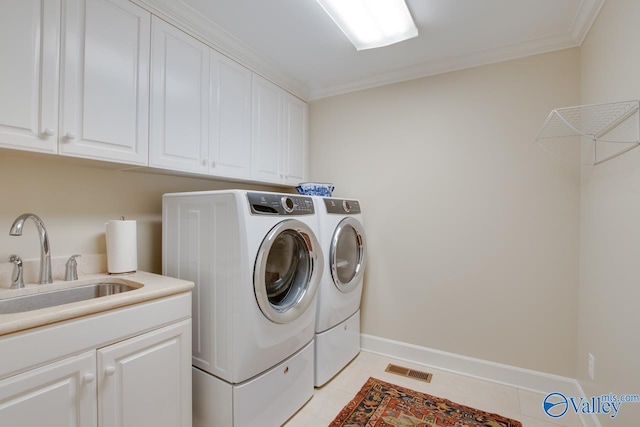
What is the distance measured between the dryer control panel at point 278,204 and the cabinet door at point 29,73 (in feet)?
2.81

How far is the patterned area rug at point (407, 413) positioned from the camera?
67.9 inches

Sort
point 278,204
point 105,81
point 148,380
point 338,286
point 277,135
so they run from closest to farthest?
point 148,380 < point 105,81 < point 278,204 < point 338,286 < point 277,135

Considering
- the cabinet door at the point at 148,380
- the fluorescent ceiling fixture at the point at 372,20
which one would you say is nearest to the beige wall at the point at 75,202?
the cabinet door at the point at 148,380

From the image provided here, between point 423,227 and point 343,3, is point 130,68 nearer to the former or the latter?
point 343,3

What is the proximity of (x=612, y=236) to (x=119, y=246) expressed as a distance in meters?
2.51

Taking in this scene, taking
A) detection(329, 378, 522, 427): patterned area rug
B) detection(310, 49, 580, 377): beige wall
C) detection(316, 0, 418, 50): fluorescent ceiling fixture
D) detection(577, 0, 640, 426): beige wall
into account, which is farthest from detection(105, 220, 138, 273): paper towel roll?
detection(577, 0, 640, 426): beige wall

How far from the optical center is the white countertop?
930mm

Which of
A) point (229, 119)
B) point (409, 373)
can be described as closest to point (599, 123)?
point (409, 373)

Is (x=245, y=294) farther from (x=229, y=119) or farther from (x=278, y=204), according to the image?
(x=229, y=119)

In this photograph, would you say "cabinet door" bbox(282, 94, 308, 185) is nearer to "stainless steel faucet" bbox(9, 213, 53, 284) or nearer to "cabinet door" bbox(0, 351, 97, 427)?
"stainless steel faucet" bbox(9, 213, 53, 284)

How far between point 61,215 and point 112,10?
104 centimetres

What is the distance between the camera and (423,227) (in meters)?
2.45

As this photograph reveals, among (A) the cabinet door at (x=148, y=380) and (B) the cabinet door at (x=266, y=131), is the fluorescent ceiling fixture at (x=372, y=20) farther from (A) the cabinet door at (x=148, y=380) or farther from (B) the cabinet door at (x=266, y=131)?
(A) the cabinet door at (x=148, y=380)

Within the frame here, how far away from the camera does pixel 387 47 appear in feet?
7.06
